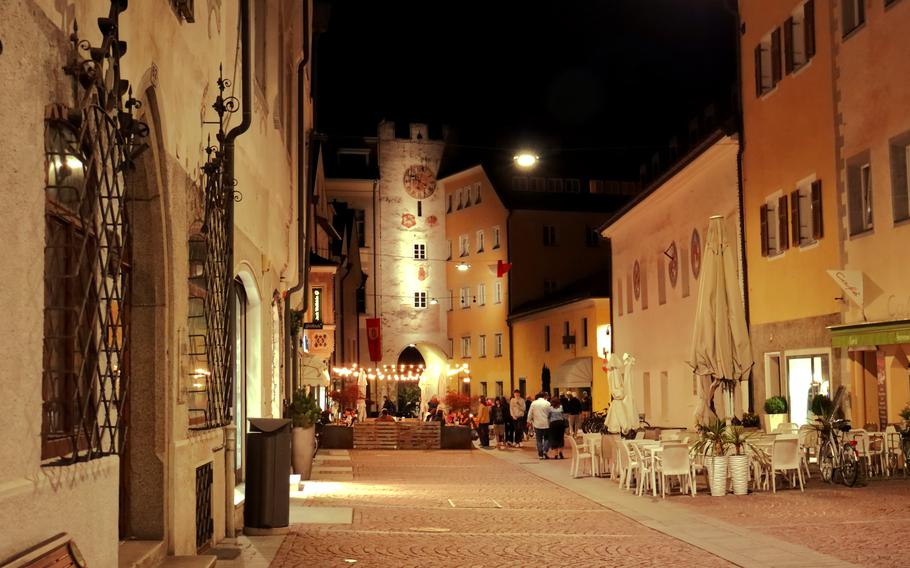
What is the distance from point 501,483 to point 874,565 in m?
12.0

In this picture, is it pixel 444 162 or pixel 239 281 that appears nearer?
pixel 239 281

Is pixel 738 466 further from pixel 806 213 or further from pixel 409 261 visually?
pixel 409 261

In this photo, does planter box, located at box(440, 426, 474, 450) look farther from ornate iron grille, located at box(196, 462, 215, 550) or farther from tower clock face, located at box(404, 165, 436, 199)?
tower clock face, located at box(404, 165, 436, 199)

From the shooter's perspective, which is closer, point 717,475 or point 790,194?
point 717,475

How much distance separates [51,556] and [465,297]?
61.6 m

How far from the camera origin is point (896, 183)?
Answer: 64.6 feet

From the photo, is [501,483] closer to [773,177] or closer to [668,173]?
[773,177]

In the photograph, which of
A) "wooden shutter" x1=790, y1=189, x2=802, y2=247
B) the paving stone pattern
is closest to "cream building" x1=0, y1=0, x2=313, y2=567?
the paving stone pattern

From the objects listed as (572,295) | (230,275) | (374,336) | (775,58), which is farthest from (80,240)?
(374,336)

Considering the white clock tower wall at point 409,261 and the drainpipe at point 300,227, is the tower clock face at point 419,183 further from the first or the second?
the drainpipe at point 300,227

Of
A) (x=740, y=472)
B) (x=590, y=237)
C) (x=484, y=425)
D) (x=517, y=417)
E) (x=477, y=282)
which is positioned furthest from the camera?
(x=477, y=282)

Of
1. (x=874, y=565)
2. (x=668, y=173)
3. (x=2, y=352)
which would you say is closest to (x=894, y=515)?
(x=874, y=565)

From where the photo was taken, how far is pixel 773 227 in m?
25.7

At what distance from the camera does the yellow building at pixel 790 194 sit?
22.4 m
